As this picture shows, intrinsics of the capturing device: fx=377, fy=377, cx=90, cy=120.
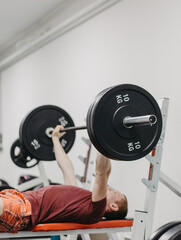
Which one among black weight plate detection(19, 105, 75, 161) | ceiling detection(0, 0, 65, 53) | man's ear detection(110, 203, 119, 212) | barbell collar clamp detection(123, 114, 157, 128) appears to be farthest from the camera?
ceiling detection(0, 0, 65, 53)

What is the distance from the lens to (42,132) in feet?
8.98

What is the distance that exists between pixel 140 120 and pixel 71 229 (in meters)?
0.70

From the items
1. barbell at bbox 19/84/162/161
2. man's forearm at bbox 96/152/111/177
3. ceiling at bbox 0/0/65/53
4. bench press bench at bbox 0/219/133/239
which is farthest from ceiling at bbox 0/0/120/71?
bench press bench at bbox 0/219/133/239

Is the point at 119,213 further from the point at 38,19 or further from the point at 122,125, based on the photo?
the point at 38,19

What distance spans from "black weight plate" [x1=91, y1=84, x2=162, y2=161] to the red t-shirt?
38cm

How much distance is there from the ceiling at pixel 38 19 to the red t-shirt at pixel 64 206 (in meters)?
1.80

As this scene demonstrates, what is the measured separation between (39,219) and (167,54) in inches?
54.2

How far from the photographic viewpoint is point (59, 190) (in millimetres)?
2029

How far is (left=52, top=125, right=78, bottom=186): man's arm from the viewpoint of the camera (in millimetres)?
2408

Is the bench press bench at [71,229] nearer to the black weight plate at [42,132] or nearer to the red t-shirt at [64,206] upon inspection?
the red t-shirt at [64,206]

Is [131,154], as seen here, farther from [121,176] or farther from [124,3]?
[124,3]

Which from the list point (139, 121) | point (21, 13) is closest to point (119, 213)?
point (139, 121)

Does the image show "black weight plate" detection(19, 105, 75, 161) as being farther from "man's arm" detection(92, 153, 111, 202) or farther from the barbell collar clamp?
the barbell collar clamp

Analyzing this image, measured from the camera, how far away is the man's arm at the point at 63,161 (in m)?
2.41
